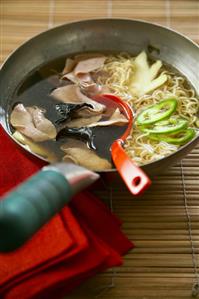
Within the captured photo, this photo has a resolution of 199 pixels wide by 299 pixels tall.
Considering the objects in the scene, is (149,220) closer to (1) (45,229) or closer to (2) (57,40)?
(1) (45,229)

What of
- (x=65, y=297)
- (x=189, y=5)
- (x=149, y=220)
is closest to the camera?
(x=65, y=297)

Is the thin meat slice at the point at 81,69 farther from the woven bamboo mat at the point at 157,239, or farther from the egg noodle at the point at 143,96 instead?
the woven bamboo mat at the point at 157,239

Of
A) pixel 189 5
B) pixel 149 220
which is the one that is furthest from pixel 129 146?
pixel 189 5

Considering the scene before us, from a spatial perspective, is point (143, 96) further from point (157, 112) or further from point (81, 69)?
point (81, 69)

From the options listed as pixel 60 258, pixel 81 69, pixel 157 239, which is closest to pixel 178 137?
pixel 157 239

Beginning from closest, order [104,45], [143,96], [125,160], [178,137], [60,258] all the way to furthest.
→ 1. [60,258]
2. [125,160]
3. [178,137]
4. [143,96]
5. [104,45]

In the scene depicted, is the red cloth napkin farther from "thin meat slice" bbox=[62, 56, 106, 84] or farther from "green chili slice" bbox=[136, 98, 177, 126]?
"thin meat slice" bbox=[62, 56, 106, 84]
